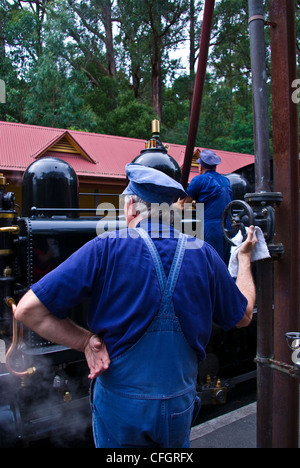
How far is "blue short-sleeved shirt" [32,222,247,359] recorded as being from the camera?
137 centimetres

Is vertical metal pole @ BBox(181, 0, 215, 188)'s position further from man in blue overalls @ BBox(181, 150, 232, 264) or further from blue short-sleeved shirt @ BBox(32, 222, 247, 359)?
blue short-sleeved shirt @ BBox(32, 222, 247, 359)

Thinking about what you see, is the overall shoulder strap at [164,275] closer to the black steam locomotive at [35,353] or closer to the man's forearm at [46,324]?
the man's forearm at [46,324]

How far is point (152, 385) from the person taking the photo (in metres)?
1.42

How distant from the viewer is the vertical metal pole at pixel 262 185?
2.05 m

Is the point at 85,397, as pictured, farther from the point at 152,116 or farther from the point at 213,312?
the point at 152,116

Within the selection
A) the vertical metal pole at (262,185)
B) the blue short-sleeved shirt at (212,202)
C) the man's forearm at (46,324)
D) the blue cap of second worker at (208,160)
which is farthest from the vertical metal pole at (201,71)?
the man's forearm at (46,324)

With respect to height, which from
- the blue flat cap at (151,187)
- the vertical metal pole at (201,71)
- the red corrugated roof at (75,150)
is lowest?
the blue flat cap at (151,187)

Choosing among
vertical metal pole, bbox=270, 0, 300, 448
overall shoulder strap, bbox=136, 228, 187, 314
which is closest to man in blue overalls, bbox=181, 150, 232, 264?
vertical metal pole, bbox=270, 0, 300, 448

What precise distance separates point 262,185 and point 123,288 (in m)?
1.03

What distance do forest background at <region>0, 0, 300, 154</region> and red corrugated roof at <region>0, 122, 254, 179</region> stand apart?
5766mm

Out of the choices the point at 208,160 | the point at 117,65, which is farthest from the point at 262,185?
the point at 117,65

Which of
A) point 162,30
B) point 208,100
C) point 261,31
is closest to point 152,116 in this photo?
point 162,30

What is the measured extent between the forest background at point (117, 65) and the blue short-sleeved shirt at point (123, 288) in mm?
17705

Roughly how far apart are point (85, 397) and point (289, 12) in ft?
8.66
